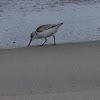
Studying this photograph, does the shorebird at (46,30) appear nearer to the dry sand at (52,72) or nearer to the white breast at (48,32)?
the white breast at (48,32)

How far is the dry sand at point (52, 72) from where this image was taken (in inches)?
259

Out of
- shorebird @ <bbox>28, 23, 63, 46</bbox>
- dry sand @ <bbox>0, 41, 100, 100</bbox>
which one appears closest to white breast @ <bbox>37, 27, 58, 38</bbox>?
shorebird @ <bbox>28, 23, 63, 46</bbox>

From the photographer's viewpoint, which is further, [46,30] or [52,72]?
[46,30]

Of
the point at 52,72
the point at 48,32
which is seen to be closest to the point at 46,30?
the point at 48,32

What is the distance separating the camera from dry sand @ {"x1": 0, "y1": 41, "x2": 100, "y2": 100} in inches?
259

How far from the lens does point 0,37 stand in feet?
38.5

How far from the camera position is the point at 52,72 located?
7.84 meters

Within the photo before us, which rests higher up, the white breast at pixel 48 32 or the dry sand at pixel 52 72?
the dry sand at pixel 52 72

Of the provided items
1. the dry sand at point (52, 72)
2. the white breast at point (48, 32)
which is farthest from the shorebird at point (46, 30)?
the dry sand at point (52, 72)

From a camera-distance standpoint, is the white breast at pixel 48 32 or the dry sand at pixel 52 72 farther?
the white breast at pixel 48 32

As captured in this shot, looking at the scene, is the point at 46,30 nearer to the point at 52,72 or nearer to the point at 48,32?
the point at 48,32

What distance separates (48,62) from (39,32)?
7.03ft

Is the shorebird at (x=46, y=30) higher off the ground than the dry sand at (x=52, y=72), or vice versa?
the dry sand at (x=52, y=72)

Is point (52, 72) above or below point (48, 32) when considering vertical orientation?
above
